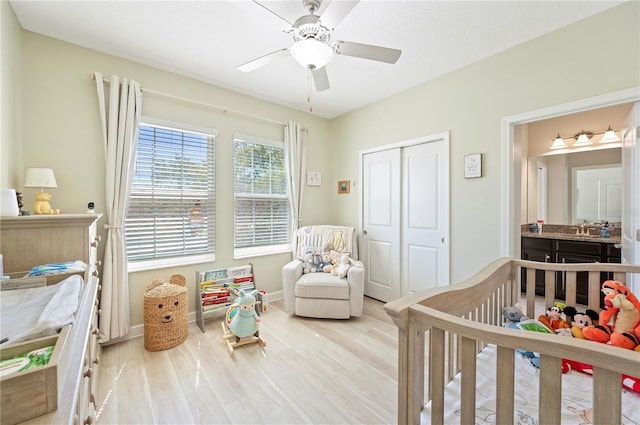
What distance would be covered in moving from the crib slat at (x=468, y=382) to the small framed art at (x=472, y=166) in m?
2.13

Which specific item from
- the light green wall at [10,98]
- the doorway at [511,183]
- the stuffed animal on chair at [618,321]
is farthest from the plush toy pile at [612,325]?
the light green wall at [10,98]

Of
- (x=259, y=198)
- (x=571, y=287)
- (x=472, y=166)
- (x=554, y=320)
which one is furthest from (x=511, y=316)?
(x=259, y=198)

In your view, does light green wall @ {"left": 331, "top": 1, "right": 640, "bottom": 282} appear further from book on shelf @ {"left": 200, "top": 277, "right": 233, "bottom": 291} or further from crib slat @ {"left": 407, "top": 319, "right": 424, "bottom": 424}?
book on shelf @ {"left": 200, "top": 277, "right": 233, "bottom": 291}

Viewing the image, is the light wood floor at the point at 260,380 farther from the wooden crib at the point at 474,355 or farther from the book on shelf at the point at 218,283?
the wooden crib at the point at 474,355

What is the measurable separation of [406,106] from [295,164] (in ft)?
5.08

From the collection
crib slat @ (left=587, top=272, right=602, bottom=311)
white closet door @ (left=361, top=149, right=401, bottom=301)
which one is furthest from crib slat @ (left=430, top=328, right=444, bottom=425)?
white closet door @ (left=361, top=149, right=401, bottom=301)

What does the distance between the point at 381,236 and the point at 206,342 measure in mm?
2303

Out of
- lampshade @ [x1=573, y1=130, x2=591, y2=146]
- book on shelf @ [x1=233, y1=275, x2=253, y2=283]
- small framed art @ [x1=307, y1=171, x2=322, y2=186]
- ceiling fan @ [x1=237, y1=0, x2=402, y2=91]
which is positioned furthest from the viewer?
small framed art @ [x1=307, y1=171, x2=322, y2=186]

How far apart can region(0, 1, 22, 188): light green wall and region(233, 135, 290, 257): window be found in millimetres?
1692

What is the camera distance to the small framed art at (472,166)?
249 cm

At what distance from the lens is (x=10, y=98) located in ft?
5.80

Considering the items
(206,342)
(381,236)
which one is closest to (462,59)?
(381,236)

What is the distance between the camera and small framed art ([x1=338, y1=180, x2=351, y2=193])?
12.6 feet

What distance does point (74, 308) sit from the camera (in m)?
0.90
